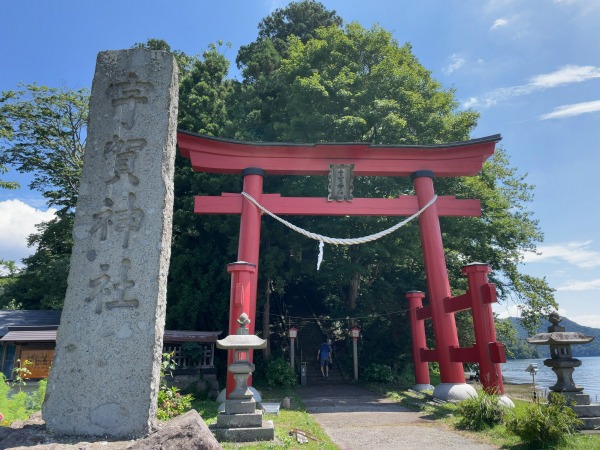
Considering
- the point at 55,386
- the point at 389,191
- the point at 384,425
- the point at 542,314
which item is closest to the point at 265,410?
the point at 384,425

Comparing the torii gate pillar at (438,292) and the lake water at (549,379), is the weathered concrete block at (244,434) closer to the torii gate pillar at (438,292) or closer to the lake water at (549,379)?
the torii gate pillar at (438,292)

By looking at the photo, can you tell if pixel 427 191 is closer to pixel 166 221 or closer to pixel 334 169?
pixel 334 169

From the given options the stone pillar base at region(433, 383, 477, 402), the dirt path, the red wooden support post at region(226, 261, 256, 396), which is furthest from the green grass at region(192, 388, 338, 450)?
the stone pillar base at region(433, 383, 477, 402)

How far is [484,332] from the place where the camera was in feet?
26.7

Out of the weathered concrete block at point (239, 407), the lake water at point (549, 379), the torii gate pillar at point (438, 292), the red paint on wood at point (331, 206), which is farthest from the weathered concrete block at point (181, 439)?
the lake water at point (549, 379)

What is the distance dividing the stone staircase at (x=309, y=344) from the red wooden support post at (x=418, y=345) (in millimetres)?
4351

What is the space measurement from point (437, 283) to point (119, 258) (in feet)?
25.3

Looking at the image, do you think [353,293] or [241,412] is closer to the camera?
[241,412]

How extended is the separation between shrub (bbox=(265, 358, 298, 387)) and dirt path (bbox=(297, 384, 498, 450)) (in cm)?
244

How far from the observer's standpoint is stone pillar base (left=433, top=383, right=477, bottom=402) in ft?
27.1

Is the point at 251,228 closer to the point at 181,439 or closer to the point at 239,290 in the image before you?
the point at 239,290

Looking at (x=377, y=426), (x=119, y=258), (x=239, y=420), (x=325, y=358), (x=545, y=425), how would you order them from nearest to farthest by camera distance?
(x=119, y=258), (x=545, y=425), (x=239, y=420), (x=377, y=426), (x=325, y=358)

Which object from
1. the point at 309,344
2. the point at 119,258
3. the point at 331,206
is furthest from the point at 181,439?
the point at 309,344

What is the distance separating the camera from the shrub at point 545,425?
4.91m
